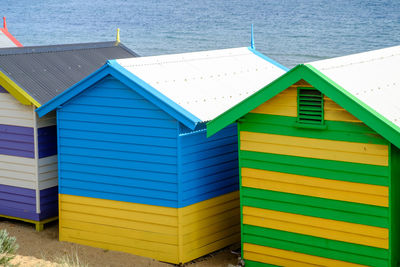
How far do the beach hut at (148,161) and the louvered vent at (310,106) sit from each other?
5.02ft

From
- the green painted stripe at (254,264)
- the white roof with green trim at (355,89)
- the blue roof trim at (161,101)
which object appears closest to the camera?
the white roof with green trim at (355,89)

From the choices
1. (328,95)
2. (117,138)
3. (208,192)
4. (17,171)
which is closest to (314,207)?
(328,95)

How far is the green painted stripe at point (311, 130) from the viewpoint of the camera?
7277 millimetres

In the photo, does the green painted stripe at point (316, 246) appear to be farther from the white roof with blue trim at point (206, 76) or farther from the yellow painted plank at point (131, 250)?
the white roof with blue trim at point (206, 76)

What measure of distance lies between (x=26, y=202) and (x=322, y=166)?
5.39 meters

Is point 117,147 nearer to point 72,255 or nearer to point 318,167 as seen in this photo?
point 72,255

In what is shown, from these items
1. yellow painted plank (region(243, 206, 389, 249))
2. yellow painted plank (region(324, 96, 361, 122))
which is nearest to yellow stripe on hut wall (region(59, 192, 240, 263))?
yellow painted plank (region(243, 206, 389, 249))

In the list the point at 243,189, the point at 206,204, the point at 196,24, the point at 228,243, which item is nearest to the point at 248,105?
the point at 243,189

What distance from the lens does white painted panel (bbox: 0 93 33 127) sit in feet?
34.1

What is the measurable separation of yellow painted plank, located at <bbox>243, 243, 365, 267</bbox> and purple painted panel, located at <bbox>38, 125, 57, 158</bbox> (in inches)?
153

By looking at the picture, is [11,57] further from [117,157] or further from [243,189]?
[243,189]

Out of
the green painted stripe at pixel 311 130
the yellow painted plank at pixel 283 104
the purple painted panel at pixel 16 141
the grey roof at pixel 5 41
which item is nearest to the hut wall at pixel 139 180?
the purple painted panel at pixel 16 141

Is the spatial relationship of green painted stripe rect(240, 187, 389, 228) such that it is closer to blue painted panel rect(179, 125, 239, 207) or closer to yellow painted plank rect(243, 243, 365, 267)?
yellow painted plank rect(243, 243, 365, 267)

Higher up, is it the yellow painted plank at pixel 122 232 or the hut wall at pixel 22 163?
the hut wall at pixel 22 163
